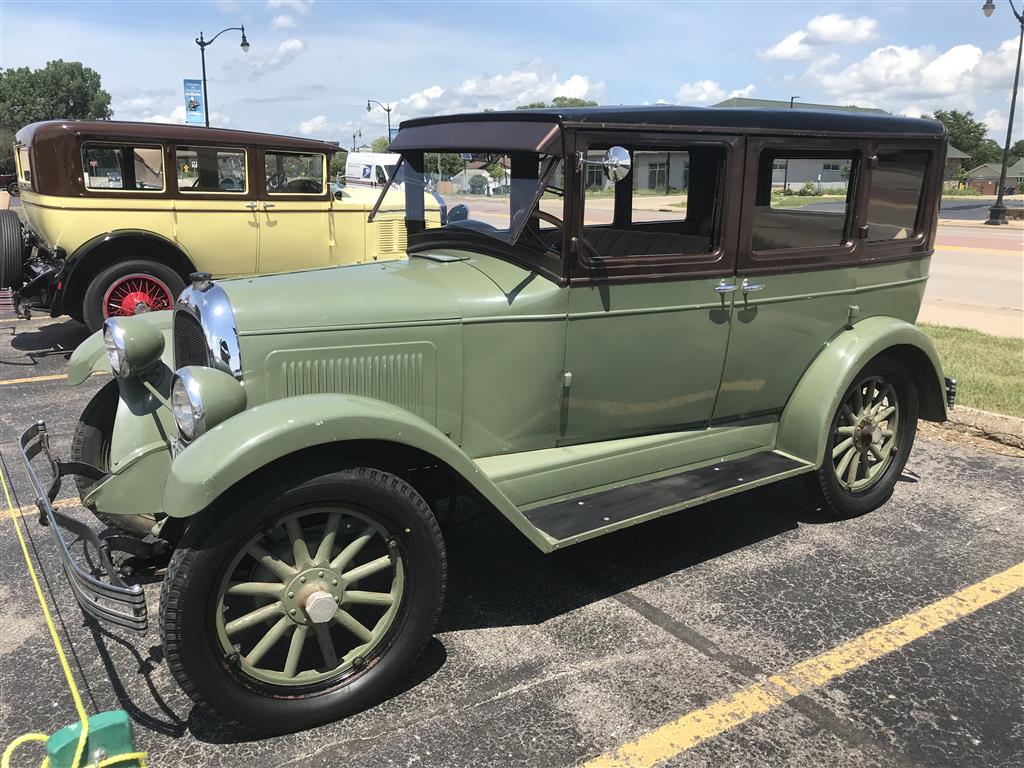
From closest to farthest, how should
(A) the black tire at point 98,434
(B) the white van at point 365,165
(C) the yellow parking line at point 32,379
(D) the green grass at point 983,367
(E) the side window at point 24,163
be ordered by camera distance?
(A) the black tire at point 98,434, (D) the green grass at point 983,367, (C) the yellow parking line at point 32,379, (E) the side window at point 24,163, (B) the white van at point 365,165

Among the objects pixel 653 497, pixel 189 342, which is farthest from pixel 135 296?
pixel 653 497

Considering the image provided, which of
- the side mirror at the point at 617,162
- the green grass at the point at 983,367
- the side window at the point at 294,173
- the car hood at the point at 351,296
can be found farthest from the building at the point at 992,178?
the car hood at the point at 351,296

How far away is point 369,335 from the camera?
288cm

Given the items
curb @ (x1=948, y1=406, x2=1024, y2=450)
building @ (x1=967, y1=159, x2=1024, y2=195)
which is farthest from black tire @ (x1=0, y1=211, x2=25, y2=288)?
Answer: building @ (x1=967, y1=159, x2=1024, y2=195)

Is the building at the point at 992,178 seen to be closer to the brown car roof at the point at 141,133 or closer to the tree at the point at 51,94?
the brown car roof at the point at 141,133

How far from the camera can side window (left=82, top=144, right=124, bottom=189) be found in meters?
7.50

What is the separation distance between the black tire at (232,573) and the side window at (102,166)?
6553 millimetres

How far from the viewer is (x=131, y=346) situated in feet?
10.0

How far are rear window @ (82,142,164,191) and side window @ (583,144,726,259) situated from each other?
5881mm

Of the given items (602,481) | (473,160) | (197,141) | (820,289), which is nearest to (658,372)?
(602,481)

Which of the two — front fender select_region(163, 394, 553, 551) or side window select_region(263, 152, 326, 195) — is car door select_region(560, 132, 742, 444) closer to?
front fender select_region(163, 394, 553, 551)

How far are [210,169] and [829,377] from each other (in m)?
6.79

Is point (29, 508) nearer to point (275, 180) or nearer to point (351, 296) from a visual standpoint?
point (351, 296)

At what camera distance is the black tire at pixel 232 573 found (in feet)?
7.55
